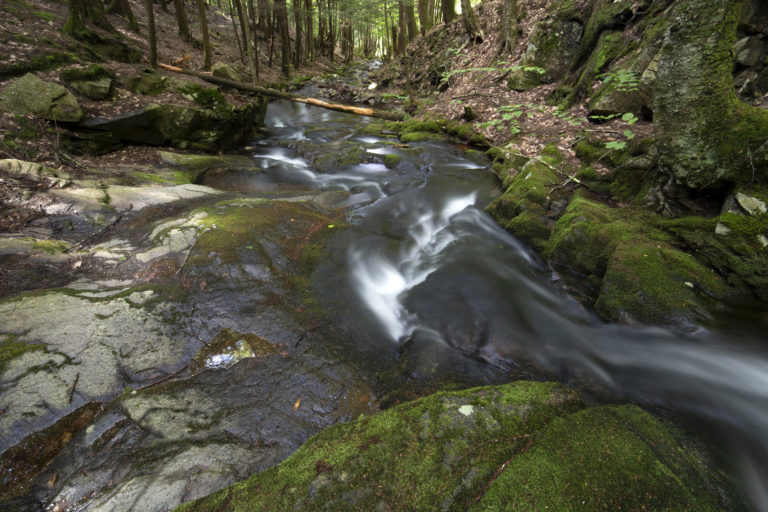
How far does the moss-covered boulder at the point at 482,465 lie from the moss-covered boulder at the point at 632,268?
2104mm

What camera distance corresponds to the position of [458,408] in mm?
2125

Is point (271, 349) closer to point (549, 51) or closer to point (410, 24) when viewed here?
point (549, 51)

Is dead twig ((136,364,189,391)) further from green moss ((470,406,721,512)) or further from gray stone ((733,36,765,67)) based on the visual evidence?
gray stone ((733,36,765,67))

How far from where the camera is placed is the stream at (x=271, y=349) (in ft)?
7.49

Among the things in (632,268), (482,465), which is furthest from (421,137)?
(482,465)

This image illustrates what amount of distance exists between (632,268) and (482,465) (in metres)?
3.62

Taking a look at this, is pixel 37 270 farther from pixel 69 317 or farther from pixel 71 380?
pixel 71 380

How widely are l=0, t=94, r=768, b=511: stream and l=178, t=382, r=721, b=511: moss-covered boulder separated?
0.64 metres

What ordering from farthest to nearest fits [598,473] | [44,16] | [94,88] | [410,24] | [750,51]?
[410,24] < [44,16] < [94,88] < [750,51] < [598,473]

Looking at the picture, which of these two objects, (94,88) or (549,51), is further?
(549,51)

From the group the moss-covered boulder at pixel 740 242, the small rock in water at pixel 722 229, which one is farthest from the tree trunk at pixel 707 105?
the small rock in water at pixel 722 229

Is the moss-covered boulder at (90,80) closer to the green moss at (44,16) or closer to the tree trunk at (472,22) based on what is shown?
the green moss at (44,16)

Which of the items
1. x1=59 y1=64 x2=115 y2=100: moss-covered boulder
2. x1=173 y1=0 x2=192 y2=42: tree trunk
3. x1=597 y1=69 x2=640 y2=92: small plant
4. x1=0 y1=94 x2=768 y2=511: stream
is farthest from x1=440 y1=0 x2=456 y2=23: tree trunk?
x1=0 y1=94 x2=768 y2=511: stream

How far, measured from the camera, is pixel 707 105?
12.2 feet
